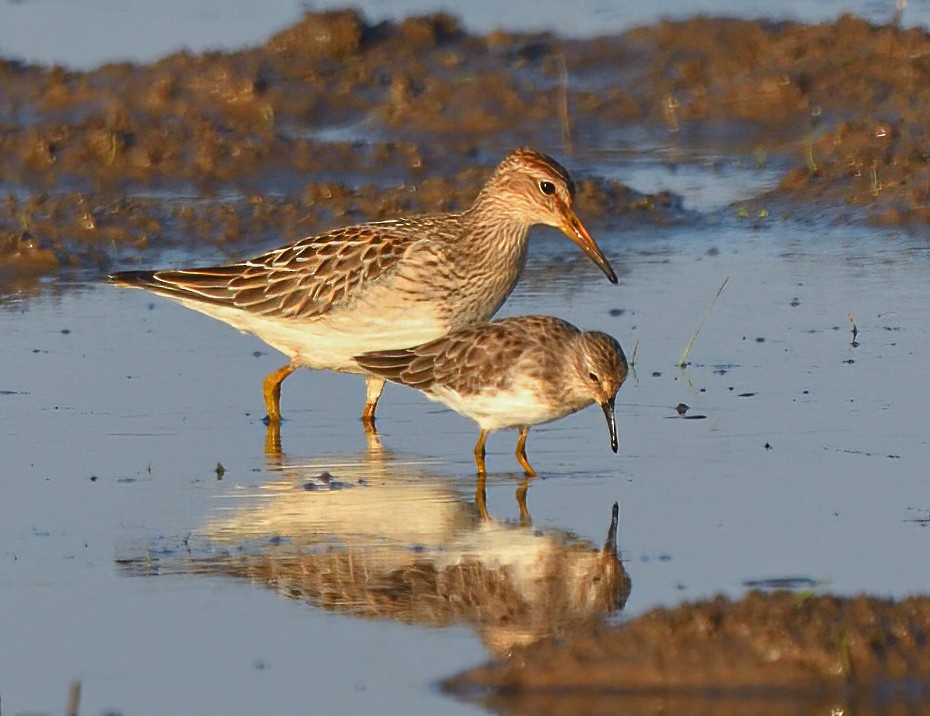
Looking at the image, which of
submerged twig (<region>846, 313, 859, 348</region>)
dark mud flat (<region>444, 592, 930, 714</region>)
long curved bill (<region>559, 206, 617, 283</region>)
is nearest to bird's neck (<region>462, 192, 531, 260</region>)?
long curved bill (<region>559, 206, 617, 283</region>)

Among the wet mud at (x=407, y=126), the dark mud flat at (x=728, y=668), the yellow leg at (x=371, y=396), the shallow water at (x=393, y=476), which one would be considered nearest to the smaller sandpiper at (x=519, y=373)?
the shallow water at (x=393, y=476)

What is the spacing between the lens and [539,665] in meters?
6.54

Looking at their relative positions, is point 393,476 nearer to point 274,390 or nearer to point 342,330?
point 342,330

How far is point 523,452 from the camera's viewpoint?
9453 millimetres

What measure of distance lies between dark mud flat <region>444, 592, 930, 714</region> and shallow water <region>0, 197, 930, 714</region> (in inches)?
11.6

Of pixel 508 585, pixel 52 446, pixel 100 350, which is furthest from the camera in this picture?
pixel 100 350

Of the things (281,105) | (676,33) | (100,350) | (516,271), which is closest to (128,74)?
(281,105)

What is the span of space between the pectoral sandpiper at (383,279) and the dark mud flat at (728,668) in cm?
394

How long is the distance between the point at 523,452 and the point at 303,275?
198cm

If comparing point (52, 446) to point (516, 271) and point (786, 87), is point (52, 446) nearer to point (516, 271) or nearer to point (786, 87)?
point (516, 271)

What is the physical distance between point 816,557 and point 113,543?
117 inches

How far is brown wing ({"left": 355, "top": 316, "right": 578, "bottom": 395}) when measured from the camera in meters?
9.47

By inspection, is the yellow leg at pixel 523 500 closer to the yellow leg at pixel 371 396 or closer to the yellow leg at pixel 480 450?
the yellow leg at pixel 480 450

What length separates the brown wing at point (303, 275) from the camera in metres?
10.5
